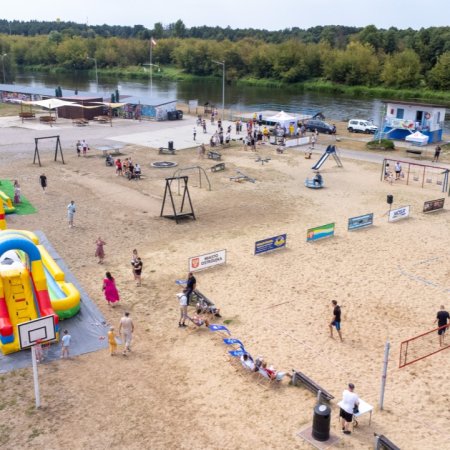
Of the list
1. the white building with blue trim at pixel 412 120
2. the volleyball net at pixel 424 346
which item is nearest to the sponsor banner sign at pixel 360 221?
the volleyball net at pixel 424 346

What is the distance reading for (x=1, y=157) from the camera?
3738 cm

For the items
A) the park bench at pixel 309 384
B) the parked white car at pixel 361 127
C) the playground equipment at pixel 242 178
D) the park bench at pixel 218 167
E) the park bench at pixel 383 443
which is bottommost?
the park bench at pixel 309 384

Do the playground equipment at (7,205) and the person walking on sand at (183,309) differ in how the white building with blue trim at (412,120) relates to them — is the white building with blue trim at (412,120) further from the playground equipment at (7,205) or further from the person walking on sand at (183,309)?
the person walking on sand at (183,309)

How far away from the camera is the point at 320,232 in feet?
74.7

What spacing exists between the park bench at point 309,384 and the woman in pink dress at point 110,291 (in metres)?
6.44

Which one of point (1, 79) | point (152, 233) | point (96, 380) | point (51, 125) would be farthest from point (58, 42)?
point (96, 380)

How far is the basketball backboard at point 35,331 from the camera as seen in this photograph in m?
11.9

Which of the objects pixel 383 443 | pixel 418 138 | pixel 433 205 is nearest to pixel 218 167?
pixel 433 205

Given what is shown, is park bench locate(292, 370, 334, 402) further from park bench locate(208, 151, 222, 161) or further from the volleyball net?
park bench locate(208, 151, 222, 161)

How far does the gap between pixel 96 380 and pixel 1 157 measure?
93.7 ft

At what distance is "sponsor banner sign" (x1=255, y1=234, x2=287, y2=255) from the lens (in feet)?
69.1

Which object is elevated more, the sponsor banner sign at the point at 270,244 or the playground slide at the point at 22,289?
the playground slide at the point at 22,289

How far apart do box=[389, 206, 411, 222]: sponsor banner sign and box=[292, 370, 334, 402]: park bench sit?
14.0 m

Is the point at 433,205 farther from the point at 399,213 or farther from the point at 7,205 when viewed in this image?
the point at 7,205
